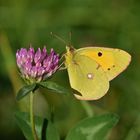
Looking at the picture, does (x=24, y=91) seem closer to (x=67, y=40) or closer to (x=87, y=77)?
(x=87, y=77)

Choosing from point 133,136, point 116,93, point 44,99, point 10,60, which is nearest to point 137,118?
point 133,136

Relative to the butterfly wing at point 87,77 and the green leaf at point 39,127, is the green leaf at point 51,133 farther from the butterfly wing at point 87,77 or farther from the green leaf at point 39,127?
the butterfly wing at point 87,77

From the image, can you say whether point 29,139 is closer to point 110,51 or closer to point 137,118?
point 110,51

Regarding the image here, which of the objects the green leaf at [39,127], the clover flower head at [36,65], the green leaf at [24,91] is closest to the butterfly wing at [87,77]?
the clover flower head at [36,65]

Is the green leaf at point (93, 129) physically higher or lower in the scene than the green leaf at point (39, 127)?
lower

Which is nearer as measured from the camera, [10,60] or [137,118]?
[137,118]

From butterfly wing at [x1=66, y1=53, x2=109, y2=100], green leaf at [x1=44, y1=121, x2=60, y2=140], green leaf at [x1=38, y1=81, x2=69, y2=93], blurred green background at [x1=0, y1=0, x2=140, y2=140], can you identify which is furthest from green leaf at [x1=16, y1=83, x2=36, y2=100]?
blurred green background at [x1=0, y1=0, x2=140, y2=140]

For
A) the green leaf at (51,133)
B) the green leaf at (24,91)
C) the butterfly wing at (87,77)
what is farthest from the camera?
the butterfly wing at (87,77)

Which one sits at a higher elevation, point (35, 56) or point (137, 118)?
point (35, 56)
